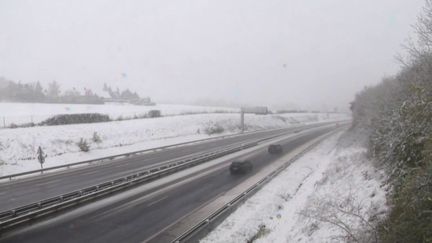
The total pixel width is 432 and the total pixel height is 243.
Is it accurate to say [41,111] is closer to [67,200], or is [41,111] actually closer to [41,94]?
[41,94]

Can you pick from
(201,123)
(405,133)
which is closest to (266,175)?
(405,133)

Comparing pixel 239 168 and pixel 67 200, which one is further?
pixel 239 168

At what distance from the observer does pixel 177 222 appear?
10875 mm

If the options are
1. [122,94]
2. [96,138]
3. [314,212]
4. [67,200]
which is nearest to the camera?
[314,212]

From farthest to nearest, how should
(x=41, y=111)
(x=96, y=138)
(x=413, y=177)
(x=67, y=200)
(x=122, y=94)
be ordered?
(x=122, y=94) → (x=41, y=111) → (x=96, y=138) → (x=67, y=200) → (x=413, y=177)

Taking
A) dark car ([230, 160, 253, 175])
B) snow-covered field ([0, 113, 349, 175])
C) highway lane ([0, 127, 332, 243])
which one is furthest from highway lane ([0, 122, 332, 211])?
dark car ([230, 160, 253, 175])

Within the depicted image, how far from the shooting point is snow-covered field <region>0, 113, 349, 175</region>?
24750mm

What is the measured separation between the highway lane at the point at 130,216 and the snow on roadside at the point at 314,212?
2.18m

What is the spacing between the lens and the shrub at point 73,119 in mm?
35691

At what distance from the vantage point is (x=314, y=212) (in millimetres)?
10172

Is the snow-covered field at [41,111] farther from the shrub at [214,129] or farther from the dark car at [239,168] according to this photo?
the dark car at [239,168]

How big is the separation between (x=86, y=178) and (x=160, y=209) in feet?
26.6

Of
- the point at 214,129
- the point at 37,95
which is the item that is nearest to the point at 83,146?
the point at 214,129

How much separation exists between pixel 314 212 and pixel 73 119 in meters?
35.5
